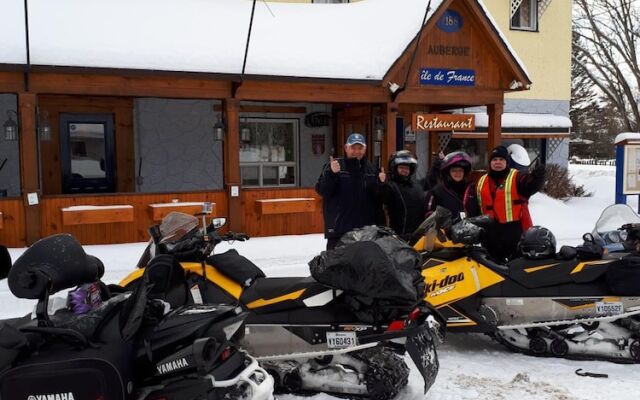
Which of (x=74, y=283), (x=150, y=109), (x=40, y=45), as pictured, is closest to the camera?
(x=74, y=283)

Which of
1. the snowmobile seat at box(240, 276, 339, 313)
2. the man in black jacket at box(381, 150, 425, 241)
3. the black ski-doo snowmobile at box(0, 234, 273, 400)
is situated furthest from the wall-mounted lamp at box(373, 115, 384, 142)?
the black ski-doo snowmobile at box(0, 234, 273, 400)

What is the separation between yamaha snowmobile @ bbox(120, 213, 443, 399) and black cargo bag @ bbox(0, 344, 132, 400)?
1.19 m

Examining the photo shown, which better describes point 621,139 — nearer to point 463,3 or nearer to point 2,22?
point 463,3

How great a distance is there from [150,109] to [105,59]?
11.0 feet

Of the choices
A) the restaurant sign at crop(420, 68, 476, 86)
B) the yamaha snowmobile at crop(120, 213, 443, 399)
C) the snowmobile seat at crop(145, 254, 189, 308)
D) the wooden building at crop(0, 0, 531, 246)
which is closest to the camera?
the snowmobile seat at crop(145, 254, 189, 308)

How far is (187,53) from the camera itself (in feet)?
32.7

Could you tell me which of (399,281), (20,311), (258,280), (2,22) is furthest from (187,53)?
(399,281)

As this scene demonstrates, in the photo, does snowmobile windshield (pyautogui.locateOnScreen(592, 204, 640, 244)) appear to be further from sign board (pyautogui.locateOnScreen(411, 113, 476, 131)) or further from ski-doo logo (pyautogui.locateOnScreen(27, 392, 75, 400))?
sign board (pyautogui.locateOnScreen(411, 113, 476, 131))

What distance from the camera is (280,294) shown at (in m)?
3.77

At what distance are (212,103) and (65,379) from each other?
35.8ft

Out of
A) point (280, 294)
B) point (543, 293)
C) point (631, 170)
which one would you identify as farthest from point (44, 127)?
point (631, 170)

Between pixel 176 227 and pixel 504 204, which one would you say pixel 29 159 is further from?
pixel 504 204

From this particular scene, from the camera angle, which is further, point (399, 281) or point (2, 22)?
point (2, 22)

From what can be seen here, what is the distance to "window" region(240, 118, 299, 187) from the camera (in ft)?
45.0
